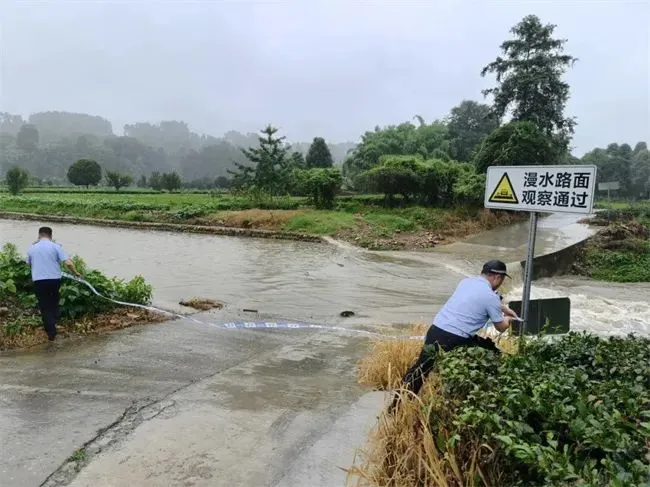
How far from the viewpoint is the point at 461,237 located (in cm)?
2344

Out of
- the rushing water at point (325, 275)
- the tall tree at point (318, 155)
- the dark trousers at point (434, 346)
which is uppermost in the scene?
the tall tree at point (318, 155)

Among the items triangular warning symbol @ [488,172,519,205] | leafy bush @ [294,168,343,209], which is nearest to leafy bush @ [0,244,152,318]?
triangular warning symbol @ [488,172,519,205]

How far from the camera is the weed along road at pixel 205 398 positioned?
3.71m

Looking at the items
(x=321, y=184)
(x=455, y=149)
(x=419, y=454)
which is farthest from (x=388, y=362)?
(x=455, y=149)

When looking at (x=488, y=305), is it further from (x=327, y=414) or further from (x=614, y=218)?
(x=614, y=218)

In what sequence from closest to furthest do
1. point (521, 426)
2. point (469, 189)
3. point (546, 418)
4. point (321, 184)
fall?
point (521, 426)
point (546, 418)
point (469, 189)
point (321, 184)

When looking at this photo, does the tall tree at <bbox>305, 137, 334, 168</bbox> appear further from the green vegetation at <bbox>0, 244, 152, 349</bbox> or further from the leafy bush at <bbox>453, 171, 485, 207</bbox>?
the green vegetation at <bbox>0, 244, 152, 349</bbox>

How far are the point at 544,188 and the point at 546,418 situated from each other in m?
2.35

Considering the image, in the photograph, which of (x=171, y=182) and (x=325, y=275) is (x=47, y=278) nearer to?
(x=325, y=275)

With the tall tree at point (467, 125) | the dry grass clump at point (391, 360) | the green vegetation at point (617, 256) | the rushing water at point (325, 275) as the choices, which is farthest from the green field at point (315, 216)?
the tall tree at point (467, 125)

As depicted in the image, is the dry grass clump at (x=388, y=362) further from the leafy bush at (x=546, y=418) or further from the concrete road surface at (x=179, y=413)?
the leafy bush at (x=546, y=418)

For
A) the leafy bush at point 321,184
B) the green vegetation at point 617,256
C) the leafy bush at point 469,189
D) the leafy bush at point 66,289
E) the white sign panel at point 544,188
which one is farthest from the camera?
the leafy bush at point 321,184

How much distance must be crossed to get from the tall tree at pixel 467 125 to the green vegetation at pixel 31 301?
1905 inches

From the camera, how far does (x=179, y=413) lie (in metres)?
4.67
